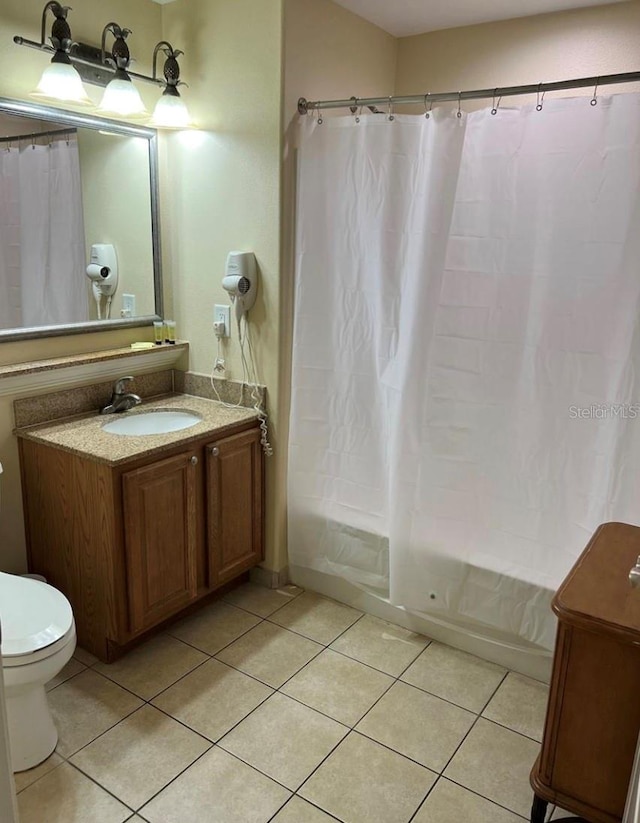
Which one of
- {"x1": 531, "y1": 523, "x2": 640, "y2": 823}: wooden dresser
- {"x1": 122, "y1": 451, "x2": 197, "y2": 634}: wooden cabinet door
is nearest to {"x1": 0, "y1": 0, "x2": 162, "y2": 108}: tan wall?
{"x1": 122, "y1": 451, "x2": 197, "y2": 634}: wooden cabinet door

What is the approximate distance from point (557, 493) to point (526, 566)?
11.8 inches

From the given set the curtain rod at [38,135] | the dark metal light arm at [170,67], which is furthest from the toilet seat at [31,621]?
the dark metal light arm at [170,67]

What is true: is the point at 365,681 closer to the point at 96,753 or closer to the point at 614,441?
the point at 96,753

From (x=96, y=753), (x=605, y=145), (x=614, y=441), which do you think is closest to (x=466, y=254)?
(x=605, y=145)

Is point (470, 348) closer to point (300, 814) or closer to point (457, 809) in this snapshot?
point (457, 809)

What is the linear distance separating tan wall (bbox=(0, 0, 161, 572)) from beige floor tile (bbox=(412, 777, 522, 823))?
1677mm

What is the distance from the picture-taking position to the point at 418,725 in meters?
2.06

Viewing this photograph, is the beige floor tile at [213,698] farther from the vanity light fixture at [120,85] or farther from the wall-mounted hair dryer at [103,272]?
the vanity light fixture at [120,85]

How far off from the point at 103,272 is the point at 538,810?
2.35 m

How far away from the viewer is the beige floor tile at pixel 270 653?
2.30 m

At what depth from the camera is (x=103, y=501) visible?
2.12 m

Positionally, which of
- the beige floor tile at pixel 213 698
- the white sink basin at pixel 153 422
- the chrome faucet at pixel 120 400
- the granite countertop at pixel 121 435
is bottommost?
the beige floor tile at pixel 213 698

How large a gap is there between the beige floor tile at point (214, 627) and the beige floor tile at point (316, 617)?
0.13m

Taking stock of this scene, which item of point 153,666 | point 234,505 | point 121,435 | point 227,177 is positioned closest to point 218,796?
point 153,666
